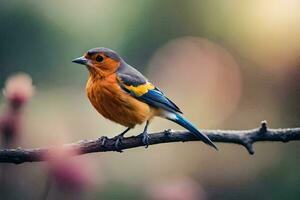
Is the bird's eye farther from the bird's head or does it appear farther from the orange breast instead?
the orange breast

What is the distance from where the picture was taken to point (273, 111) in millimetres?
3611

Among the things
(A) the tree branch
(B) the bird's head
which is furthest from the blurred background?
(A) the tree branch

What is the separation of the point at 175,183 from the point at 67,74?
12.7 feet

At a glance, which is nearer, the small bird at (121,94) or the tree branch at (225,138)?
the tree branch at (225,138)

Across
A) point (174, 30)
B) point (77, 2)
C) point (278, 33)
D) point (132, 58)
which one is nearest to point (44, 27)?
point (77, 2)

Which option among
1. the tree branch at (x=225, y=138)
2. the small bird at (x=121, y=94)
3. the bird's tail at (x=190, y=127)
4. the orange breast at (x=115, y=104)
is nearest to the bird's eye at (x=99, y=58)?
the small bird at (x=121, y=94)

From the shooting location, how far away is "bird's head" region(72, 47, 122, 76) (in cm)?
271

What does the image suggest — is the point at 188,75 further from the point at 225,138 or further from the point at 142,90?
the point at 225,138

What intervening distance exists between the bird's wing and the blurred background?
1.29ft

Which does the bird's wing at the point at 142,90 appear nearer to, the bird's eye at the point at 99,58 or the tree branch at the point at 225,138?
the bird's eye at the point at 99,58

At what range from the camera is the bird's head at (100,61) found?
8.90 feet

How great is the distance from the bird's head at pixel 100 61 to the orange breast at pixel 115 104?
0.07 m

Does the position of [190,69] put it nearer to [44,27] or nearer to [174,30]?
[174,30]

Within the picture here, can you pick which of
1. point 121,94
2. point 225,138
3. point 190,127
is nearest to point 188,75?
point 121,94
